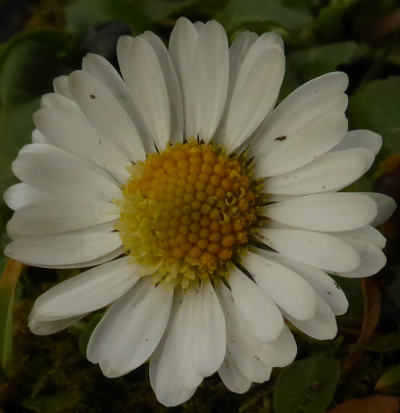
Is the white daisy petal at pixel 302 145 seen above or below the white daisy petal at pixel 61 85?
below

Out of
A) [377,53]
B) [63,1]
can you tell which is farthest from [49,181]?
[63,1]

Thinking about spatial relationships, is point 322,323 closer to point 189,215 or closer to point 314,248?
point 314,248

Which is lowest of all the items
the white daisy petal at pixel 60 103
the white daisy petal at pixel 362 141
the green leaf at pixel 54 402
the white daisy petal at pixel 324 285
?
the green leaf at pixel 54 402

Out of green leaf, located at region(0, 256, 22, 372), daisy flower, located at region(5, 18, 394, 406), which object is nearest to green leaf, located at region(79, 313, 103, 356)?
daisy flower, located at region(5, 18, 394, 406)

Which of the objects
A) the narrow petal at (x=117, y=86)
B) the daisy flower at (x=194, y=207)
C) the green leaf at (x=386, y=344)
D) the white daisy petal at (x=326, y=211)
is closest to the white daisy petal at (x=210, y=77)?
the daisy flower at (x=194, y=207)

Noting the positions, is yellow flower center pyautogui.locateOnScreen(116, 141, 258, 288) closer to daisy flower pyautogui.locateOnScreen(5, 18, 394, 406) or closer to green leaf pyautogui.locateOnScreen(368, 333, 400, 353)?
daisy flower pyautogui.locateOnScreen(5, 18, 394, 406)

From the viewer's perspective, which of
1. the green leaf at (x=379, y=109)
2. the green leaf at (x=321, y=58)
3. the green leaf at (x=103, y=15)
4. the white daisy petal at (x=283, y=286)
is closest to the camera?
the white daisy petal at (x=283, y=286)

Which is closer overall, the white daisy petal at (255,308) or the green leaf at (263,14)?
the white daisy petal at (255,308)

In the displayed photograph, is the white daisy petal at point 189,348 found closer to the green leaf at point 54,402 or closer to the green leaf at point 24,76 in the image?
the green leaf at point 54,402
